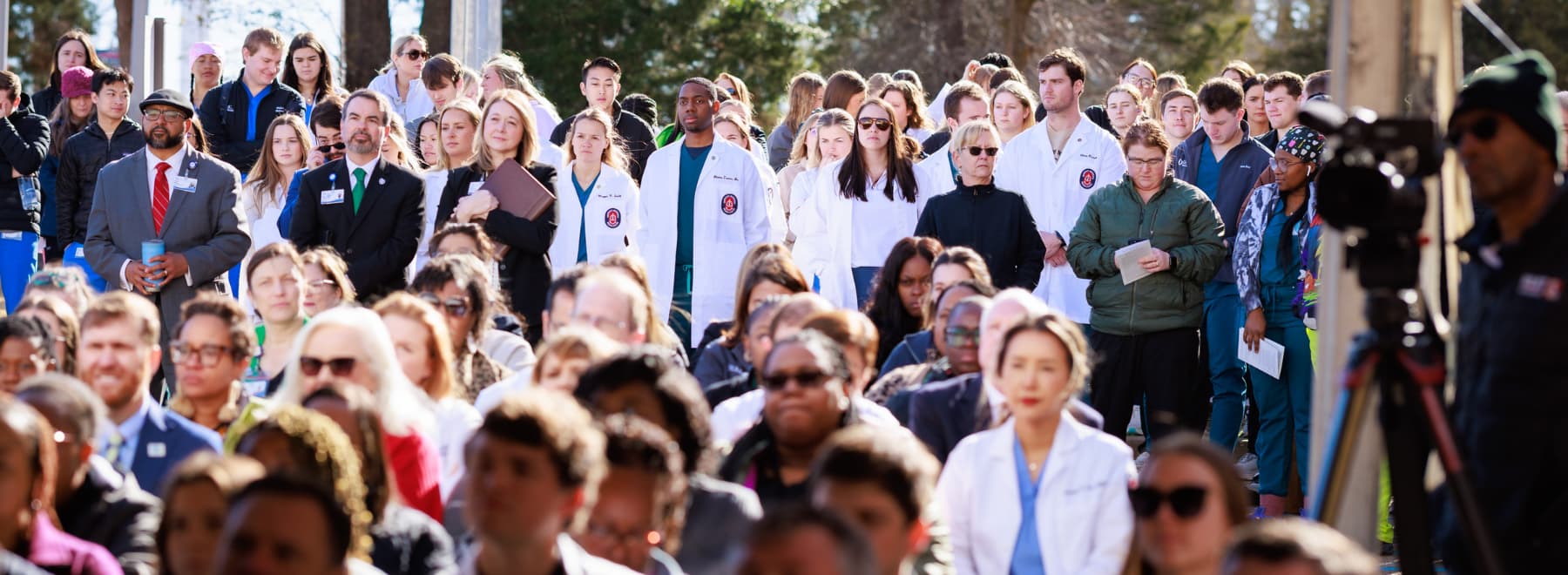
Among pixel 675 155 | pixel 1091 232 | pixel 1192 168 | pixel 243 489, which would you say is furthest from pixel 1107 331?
pixel 243 489

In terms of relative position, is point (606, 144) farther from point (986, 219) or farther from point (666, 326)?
point (986, 219)

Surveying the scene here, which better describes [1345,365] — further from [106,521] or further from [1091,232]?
[1091,232]

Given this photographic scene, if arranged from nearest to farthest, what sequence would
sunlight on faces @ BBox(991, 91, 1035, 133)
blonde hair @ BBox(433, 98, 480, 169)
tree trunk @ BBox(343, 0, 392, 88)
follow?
blonde hair @ BBox(433, 98, 480, 169)
sunlight on faces @ BBox(991, 91, 1035, 133)
tree trunk @ BBox(343, 0, 392, 88)

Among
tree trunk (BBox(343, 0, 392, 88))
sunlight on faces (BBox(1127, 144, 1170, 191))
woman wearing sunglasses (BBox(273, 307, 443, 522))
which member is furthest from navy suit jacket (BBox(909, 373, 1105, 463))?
tree trunk (BBox(343, 0, 392, 88))

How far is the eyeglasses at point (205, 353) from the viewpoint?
6262 millimetres

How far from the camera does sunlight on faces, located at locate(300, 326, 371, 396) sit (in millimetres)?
5781

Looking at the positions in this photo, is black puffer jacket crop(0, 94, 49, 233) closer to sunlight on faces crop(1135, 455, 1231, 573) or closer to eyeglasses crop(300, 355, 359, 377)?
eyeglasses crop(300, 355, 359, 377)

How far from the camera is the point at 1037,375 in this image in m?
5.58

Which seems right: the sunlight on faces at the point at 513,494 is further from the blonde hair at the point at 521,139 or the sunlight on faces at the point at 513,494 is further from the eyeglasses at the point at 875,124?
the eyeglasses at the point at 875,124

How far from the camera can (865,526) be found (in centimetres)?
435

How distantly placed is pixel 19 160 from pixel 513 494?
29.5 feet

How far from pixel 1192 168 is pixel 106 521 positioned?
24.0ft

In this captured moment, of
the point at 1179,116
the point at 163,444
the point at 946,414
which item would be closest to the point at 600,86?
the point at 1179,116

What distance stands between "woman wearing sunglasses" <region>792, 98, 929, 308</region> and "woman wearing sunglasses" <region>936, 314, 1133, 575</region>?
4631 mm
